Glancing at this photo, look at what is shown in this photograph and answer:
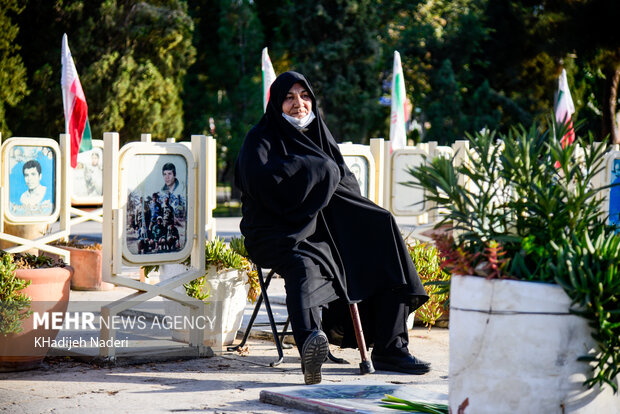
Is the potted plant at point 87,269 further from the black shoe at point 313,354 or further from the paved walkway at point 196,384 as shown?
the black shoe at point 313,354

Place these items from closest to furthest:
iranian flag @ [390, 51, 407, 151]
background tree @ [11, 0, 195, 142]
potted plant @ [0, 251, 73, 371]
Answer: potted plant @ [0, 251, 73, 371] → iranian flag @ [390, 51, 407, 151] → background tree @ [11, 0, 195, 142]

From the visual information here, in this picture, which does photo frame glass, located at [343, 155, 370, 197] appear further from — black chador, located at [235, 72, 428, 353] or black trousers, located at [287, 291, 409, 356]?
black trousers, located at [287, 291, 409, 356]

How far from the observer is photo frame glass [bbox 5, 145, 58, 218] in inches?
335

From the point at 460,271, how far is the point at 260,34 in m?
23.6

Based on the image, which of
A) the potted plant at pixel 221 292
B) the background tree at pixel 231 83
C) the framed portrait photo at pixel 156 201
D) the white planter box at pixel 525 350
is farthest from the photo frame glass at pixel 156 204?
the background tree at pixel 231 83

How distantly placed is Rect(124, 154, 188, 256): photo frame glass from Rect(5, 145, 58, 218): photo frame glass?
2.68 metres

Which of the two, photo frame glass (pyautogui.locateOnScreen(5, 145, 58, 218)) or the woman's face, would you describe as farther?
photo frame glass (pyautogui.locateOnScreen(5, 145, 58, 218))

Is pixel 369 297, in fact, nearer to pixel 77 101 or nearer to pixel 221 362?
pixel 221 362

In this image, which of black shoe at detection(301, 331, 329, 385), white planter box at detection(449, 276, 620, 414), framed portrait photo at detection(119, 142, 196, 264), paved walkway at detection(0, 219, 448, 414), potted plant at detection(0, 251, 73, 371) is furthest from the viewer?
framed portrait photo at detection(119, 142, 196, 264)

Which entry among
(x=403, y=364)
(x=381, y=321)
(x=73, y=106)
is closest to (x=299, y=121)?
(x=381, y=321)

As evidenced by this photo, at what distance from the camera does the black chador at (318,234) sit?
18.8 ft

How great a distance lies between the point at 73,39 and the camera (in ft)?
68.0

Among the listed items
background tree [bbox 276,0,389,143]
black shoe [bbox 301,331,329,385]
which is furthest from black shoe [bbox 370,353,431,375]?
background tree [bbox 276,0,389,143]

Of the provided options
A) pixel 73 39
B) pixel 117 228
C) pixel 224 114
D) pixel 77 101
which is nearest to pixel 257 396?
pixel 117 228
